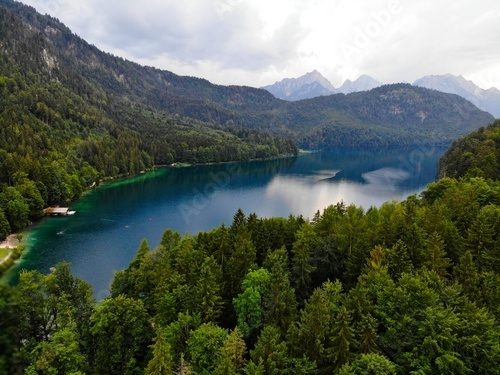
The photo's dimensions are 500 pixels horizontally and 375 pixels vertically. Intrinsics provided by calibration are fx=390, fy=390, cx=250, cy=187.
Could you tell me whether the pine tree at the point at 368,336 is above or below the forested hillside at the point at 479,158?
below

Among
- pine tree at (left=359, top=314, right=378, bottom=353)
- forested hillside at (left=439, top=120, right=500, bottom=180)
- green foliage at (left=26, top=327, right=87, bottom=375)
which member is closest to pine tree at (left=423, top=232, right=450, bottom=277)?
pine tree at (left=359, top=314, right=378, bottom=353)

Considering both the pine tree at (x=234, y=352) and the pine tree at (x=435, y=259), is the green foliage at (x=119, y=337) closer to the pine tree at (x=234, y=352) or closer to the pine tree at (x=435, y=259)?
the pine tree at (x=234, y=352)

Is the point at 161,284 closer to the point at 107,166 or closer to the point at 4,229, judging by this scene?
the point at 4,229

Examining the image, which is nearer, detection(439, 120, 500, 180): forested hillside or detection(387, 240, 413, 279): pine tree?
detection(387, 240, 413, 279): pine tree

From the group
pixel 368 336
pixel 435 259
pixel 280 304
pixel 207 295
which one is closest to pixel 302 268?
pixel 280 304

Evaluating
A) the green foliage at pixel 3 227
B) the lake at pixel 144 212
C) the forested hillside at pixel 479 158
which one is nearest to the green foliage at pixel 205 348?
the lake at pixel 144 212

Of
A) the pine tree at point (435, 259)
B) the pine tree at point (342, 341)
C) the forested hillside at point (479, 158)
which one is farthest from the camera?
the forested hillside at point (479, 158)

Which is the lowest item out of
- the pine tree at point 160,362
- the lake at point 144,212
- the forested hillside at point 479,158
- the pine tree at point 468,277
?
the lake at point 144,212

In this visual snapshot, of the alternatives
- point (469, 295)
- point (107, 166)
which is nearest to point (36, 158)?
point (107, 166)

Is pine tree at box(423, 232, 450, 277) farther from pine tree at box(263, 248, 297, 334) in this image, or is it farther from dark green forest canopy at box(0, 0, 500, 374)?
pine tree at box(263, 248, 297, 334)
